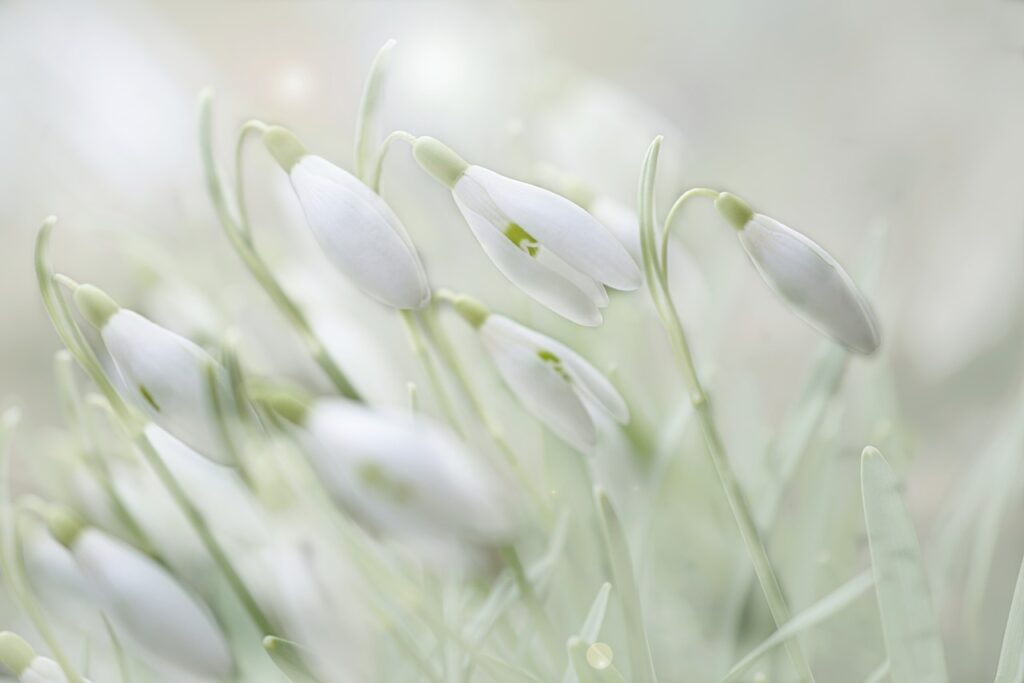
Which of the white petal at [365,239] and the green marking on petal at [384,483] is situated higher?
the white petal at [365,239]

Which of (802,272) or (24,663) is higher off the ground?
(802,272)

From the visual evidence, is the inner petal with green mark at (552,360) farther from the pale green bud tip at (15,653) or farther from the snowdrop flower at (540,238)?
the pale green bud tip at (15,653)

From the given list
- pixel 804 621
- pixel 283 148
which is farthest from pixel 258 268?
pixel 804 621

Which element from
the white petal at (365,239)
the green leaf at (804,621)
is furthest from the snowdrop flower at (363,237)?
the green leaf at (804,621)

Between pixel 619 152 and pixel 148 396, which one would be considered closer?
pixel 148 396

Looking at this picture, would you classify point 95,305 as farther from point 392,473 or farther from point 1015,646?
point 1015,646

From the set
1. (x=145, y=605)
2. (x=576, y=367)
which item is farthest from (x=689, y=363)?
(x=145, y=605)

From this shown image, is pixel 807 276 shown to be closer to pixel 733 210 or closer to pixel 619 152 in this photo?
pixel 733 210
